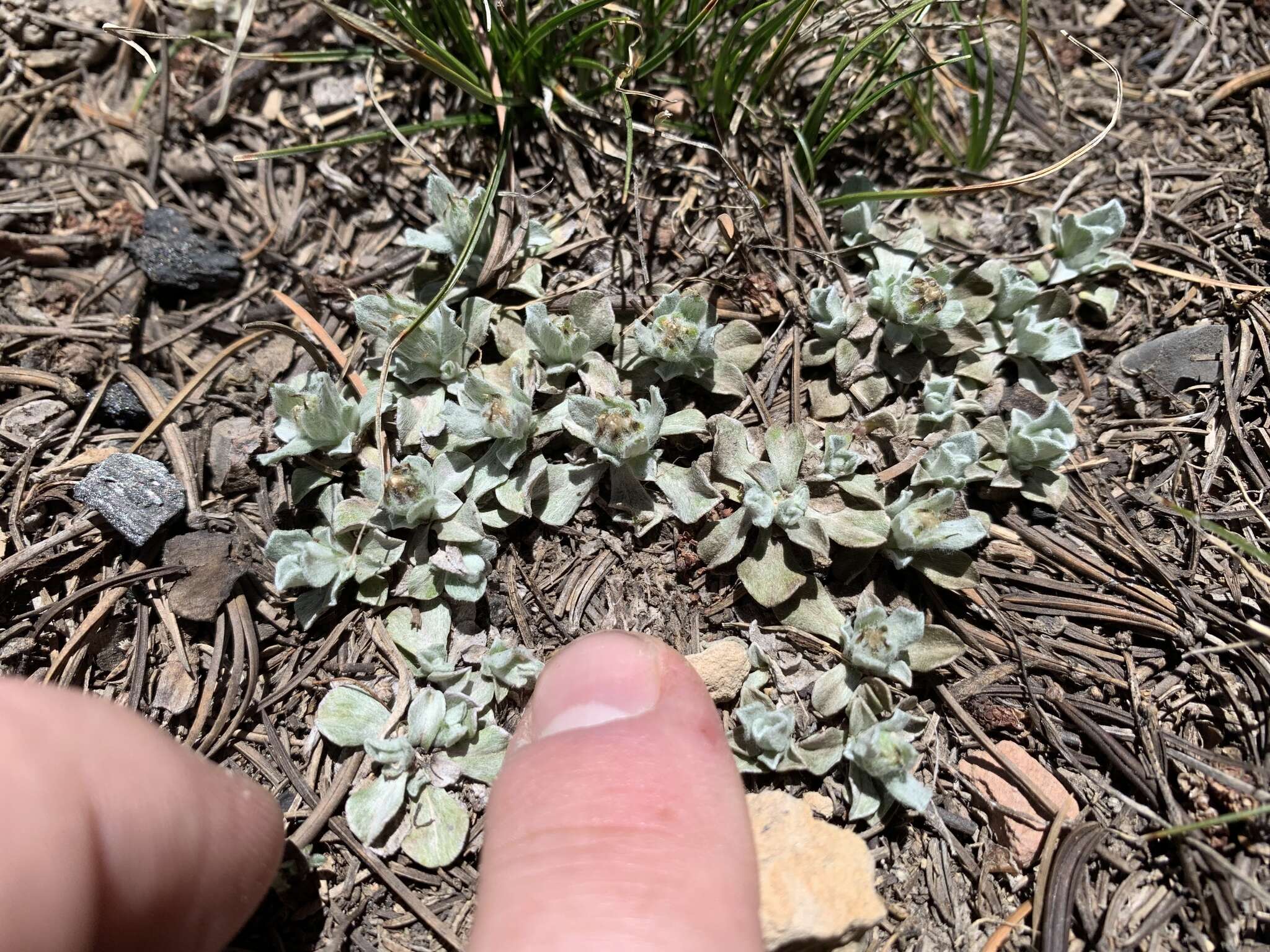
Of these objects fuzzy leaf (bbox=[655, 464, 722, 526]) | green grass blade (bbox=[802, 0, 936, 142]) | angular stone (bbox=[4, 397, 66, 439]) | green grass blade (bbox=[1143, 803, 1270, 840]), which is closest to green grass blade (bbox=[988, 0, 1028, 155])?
green grass blade (bbox=[802, 0, 936, 142])

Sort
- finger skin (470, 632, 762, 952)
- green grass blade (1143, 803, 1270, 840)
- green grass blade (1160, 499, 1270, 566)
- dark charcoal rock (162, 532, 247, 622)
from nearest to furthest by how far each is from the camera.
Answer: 1. finger skin (470, 632, 762, 952)
2. green grass blade (1143, 803, 1270, 840)
3. green grass blade (1160, 499, 1270, 566)
4. dark charcoal rock (162, 532, 247, 622)

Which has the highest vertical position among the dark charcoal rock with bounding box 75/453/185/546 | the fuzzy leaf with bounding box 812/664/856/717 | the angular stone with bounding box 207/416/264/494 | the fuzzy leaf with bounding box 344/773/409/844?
the fuzzy leaf with bounding box 812/664/856/717

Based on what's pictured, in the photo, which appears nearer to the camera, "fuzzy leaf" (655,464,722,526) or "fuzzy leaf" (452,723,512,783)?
"fuzzy leaf" (452,723,512,783)

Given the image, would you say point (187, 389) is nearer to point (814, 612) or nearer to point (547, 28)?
point (547, 28)

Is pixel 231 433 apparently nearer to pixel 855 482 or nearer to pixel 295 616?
pixel 295 616

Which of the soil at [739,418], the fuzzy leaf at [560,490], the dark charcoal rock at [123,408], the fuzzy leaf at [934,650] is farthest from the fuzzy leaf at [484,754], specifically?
the dark charcoal rock at [123,408]

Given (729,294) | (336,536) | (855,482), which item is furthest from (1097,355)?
(336,536)

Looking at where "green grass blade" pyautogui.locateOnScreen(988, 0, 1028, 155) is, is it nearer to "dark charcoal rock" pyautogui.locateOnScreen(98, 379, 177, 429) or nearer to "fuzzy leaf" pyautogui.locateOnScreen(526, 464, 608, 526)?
"fuzzy leaf" pyautogui.locateOnScreen(526, 464, 608, 526)

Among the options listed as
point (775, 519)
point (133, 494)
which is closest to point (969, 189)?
point (775, 519)
